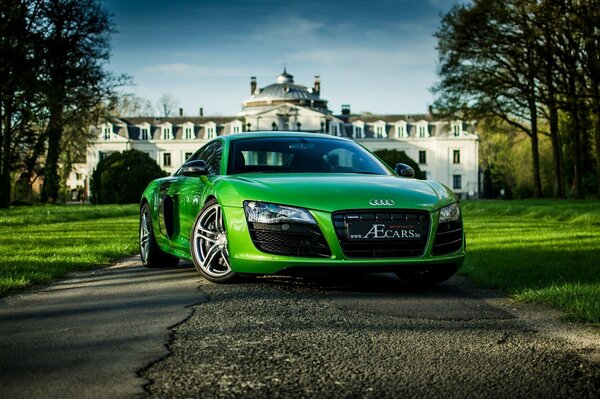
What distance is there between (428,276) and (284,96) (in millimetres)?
98967

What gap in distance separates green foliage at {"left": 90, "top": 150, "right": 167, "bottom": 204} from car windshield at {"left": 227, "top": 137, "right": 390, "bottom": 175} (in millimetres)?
42945

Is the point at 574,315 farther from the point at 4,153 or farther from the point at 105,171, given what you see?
the point at 105,171

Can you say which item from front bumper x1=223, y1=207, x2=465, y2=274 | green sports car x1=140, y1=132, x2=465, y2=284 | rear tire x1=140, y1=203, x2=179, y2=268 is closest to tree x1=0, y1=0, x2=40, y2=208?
rear tire x1=140, y1=203, x2=179, y2=268

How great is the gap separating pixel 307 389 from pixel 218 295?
286 cm

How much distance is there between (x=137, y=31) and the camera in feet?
115

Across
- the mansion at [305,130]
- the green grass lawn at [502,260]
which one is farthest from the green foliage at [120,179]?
the mansion at [305,130]

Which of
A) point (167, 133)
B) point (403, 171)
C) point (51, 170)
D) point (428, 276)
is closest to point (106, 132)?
point (167, 133)

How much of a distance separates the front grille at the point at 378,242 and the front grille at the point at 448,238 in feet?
0.56

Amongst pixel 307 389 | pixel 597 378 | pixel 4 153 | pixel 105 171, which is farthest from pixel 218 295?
pixel 105 171

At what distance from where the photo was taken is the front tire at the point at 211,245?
6730 mm

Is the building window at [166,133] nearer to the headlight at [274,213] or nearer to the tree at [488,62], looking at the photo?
the tree at [488,62]

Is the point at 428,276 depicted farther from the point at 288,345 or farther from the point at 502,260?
the point at 288,345

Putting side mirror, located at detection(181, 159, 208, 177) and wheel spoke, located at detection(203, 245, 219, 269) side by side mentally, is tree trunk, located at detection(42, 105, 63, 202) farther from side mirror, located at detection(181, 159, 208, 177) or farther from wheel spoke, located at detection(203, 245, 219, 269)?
wheel spoke, located at detection(203, 245, 219, 269)

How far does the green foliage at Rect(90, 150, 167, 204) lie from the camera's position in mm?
50094
